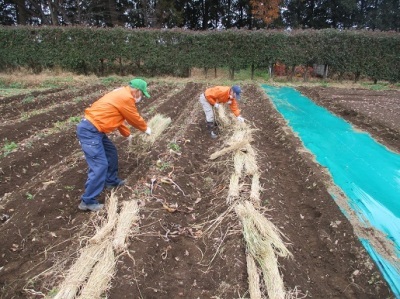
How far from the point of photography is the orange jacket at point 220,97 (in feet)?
21.0

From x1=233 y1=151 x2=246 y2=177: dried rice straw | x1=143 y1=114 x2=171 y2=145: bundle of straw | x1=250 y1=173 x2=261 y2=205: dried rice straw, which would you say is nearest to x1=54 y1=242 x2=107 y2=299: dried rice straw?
x1=250 y1=173 x2=261 y2=205: dried rice straw

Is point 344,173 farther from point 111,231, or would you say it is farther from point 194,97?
point 194,97

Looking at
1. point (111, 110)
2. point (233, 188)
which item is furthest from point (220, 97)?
point (111, 110)

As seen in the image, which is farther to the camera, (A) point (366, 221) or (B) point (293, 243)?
(A) point (366, 221)

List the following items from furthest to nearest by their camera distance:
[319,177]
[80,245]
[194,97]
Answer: [194,97]
[319,177]
[80,245]

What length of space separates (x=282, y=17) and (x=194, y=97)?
21.9 meters

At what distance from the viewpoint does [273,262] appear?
→ 300cm

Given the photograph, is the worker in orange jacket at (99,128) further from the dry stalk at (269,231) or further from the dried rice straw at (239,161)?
the dry stalk at (269,231)

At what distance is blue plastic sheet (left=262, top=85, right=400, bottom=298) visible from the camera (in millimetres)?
3797

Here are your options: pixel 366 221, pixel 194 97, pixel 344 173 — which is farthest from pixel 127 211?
pixel 194 97

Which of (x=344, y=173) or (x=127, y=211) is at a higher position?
(x=127, y=211)

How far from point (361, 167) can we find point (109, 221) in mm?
4267

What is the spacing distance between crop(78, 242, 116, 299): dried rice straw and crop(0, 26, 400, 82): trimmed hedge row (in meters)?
13.9

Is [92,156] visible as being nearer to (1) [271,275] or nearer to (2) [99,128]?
(2) [99,128]
